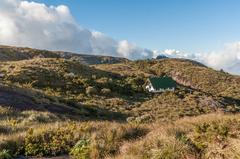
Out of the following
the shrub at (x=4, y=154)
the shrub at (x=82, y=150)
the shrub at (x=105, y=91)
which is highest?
the shrub at (x=82, y=150)

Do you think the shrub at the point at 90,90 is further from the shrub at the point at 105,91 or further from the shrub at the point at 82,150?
the shrub at the point at 82,150

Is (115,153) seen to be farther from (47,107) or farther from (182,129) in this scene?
(47,107)

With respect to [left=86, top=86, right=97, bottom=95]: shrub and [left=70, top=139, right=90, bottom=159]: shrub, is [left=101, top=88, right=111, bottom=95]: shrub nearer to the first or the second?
[left=86, top=86, right=97, bottom=95]: shrub

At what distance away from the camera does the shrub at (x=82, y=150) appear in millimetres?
10047

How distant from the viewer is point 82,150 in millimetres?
10375

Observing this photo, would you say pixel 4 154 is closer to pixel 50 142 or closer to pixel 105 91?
pixel 50 142

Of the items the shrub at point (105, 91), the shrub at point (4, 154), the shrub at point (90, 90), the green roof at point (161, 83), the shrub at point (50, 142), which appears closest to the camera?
the shrub at point (4, 154)

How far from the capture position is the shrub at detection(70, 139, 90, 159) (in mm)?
10047

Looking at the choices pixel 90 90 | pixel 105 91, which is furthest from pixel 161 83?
pixel 90 90

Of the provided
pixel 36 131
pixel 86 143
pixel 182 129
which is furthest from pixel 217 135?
pixel 36 131

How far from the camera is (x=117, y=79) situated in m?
91.8

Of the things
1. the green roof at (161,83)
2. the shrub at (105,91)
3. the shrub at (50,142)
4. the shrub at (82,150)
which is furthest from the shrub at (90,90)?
the shrub at (82,150)

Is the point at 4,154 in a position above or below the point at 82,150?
below

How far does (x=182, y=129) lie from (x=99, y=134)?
275 centimetres
